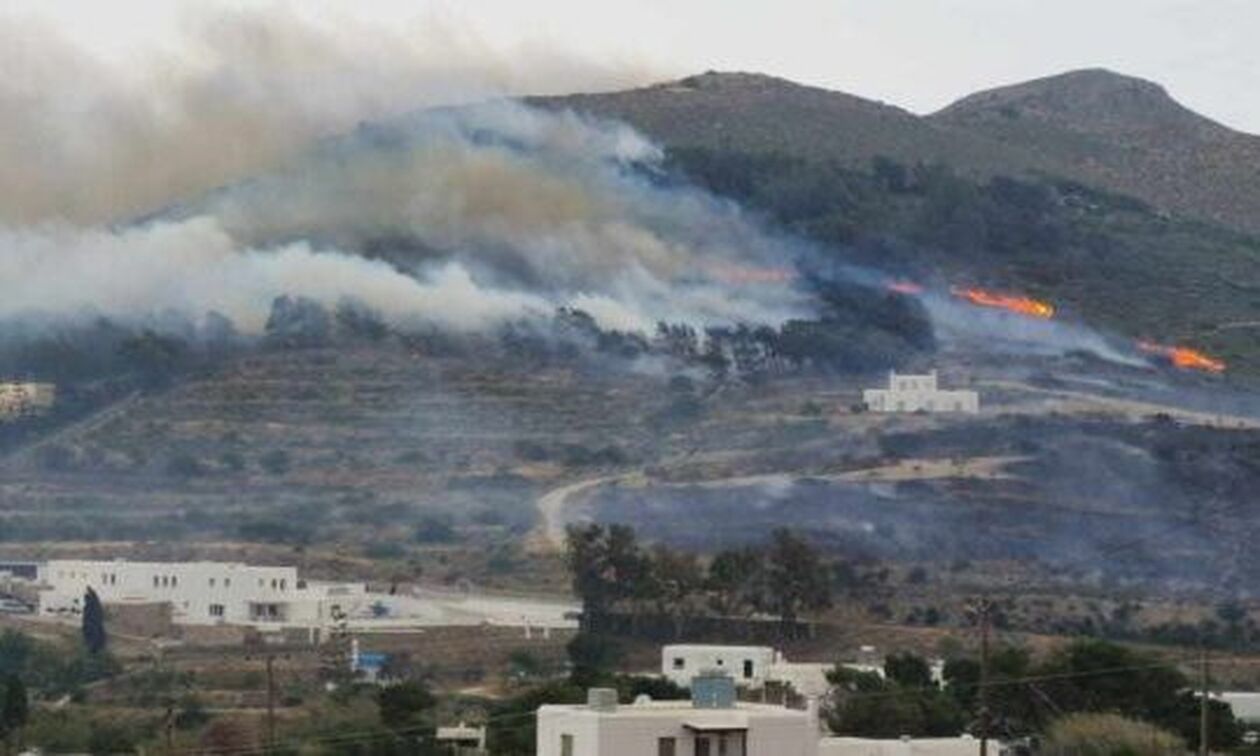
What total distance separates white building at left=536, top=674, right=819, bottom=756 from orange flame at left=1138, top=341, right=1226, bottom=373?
111757mm

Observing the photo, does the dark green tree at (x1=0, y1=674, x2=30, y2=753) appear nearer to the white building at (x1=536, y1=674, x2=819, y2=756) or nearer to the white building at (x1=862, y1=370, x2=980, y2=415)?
the white building at (x1=536, y1=674, x2=819, y2=756)

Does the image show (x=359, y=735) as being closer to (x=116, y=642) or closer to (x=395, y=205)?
(x=116, y=642)

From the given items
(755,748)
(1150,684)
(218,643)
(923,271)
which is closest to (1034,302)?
(923,271)

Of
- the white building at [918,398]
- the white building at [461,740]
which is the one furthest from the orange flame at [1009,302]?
the white building at [461,740]

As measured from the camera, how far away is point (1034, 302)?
188m

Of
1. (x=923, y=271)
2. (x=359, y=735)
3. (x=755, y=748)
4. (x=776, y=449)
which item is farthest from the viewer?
(x=923, y=271)

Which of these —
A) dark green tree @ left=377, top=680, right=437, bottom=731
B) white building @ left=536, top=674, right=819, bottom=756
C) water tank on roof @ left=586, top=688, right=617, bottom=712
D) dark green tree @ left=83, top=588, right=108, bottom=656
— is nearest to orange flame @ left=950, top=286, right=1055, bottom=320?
dark green tree @ left=83, top=588, right=108, bottom=656

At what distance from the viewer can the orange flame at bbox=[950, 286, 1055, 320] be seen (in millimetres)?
185500

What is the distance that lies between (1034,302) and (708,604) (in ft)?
215

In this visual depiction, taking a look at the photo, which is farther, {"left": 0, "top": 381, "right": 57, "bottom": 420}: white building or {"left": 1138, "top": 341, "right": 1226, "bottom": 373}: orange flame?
{"left": 1138, "top": 341, "right": 1226, "bottom": 373}: orange flame

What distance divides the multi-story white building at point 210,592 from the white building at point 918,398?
38192 millimetres

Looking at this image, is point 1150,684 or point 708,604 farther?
point 708,604

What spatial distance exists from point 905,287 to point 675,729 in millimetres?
127461

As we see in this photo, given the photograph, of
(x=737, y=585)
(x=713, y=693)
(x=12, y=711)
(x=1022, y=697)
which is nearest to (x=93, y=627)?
(x=737, y=585)
